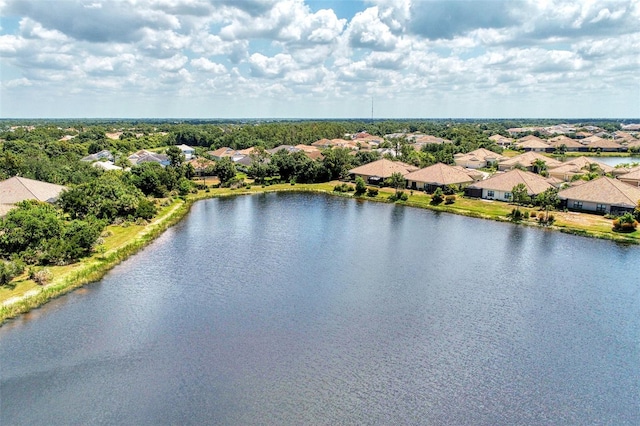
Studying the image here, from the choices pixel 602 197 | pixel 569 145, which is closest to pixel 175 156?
pixel 602 197

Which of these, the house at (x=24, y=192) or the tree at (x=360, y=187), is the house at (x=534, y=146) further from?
the house at (x=24, y=192)

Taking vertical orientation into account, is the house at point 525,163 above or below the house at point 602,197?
above

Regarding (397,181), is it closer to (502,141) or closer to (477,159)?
(477,159)

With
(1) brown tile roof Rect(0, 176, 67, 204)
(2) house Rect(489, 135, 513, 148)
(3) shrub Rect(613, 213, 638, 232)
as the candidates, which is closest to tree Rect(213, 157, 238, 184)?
(1) brown tile roof Rect(0, 176, 67, 204)

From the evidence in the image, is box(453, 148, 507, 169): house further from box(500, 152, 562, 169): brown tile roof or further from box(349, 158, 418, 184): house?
box(349, 158, 418, 184): house

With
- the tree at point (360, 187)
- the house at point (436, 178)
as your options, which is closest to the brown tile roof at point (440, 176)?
the house at point (436, 178)

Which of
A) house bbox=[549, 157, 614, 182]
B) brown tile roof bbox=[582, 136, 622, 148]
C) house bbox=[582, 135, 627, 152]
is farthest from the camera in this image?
brown tile roof bbox=[582, 136, 622, 148]
